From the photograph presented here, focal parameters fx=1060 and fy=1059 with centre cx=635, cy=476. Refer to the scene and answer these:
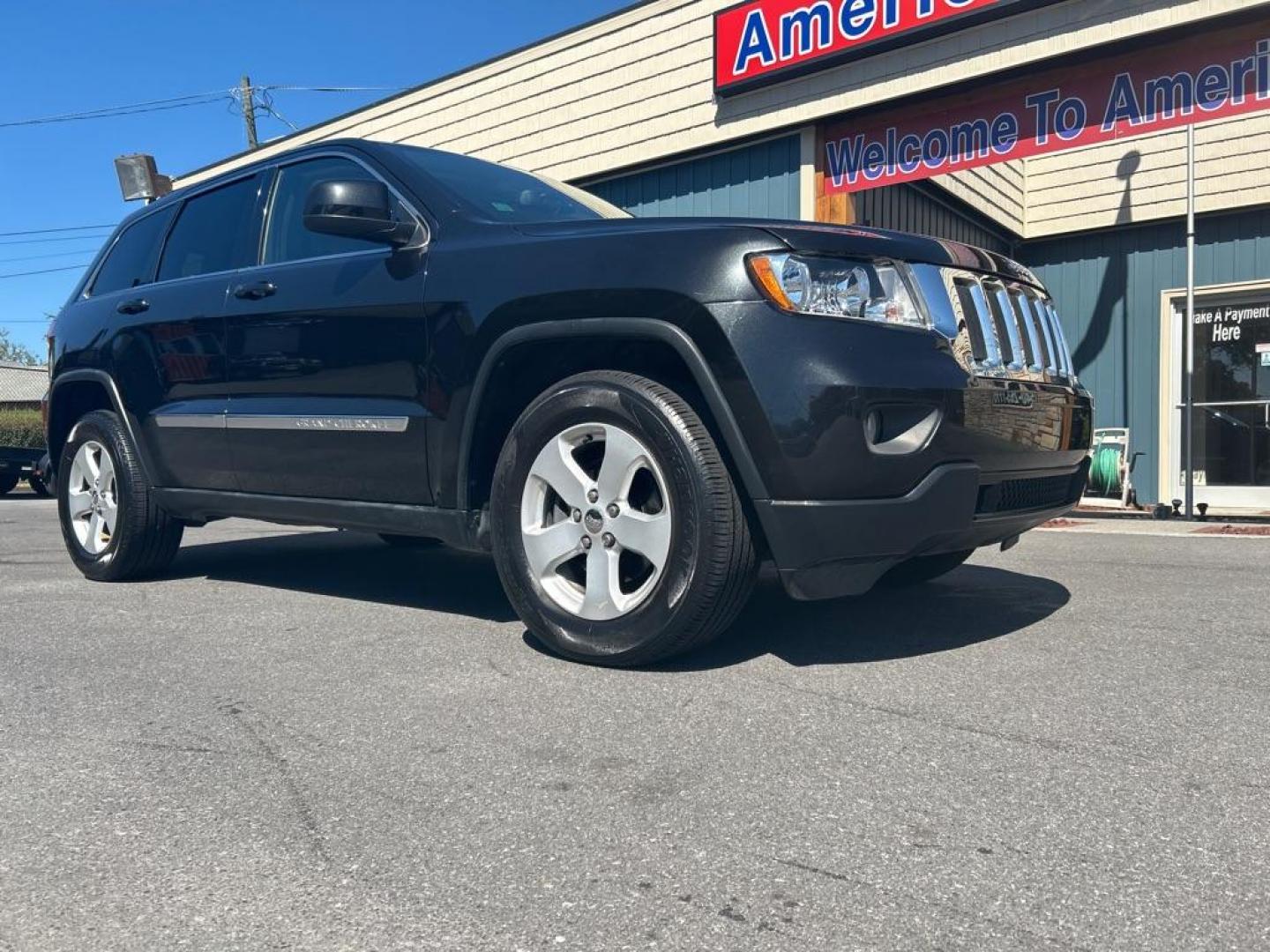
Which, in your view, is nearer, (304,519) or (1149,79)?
(304,519)

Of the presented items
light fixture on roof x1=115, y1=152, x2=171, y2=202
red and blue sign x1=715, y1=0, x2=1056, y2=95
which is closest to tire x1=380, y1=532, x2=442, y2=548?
red and blue sign x1=715, y1=0, x2=1056, y2=95

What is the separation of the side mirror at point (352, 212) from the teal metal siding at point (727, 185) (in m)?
6.23

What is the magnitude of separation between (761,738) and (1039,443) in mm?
1473

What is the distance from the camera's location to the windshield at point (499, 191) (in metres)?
3.80

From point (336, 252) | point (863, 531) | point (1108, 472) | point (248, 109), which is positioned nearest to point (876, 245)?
point (863, 531)

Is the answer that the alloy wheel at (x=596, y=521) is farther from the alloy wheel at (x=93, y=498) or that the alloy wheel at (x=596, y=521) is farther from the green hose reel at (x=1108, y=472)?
the green hose reel at (x=1108, y=472)

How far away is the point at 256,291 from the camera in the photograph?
4242mm

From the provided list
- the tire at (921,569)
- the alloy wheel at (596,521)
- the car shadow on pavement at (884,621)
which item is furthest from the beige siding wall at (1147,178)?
the alloy wheel at (596,521)

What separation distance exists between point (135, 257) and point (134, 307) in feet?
1.68

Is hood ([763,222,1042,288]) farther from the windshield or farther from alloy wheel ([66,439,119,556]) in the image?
alloy wheel ([66,439,119,556])

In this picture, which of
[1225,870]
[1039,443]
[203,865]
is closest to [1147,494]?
[1039,443]

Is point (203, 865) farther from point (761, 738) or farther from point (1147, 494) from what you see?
point (1147, 494)

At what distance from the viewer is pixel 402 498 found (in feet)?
12.4

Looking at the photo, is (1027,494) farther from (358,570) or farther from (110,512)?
(110,512)
